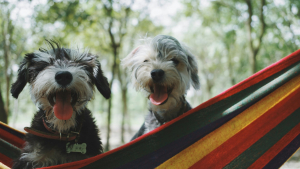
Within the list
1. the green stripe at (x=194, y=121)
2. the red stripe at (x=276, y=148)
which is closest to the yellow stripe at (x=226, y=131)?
the green stripe at (x=194, y=121)

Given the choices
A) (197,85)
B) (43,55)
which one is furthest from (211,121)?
(43,55)

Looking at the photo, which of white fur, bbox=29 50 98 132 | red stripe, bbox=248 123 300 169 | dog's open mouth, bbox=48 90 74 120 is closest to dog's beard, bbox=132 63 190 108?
white fur, bbox=29 50 98 132

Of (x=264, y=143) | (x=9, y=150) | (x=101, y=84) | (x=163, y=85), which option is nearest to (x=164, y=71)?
(x=163, y=85)

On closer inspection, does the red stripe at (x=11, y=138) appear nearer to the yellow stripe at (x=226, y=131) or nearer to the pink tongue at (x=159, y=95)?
the pink tongue at (x=159, y=95)

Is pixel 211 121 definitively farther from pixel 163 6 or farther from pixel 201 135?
pixel 163 6

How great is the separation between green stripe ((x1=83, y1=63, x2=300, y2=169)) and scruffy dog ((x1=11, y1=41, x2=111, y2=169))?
53 cm

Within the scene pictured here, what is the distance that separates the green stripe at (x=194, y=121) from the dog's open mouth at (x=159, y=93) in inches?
23.7

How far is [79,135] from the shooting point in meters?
2.84

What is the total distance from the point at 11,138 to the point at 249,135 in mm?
3350

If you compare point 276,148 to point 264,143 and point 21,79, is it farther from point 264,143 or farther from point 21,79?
point 21,79

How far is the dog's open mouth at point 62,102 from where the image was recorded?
2.59 m

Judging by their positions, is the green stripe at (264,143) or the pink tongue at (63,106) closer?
the pink tongue at (63,106)

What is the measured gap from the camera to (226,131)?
2.75 m

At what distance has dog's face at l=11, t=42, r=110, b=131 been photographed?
255 cm
